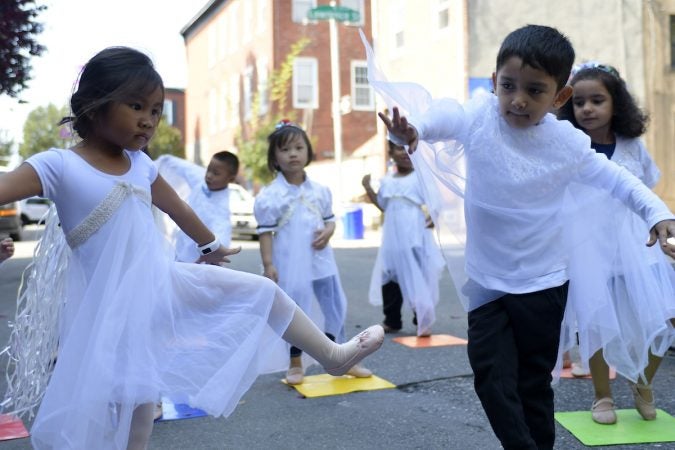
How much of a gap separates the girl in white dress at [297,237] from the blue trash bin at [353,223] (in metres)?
15.3

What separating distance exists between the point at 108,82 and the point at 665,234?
207 cm

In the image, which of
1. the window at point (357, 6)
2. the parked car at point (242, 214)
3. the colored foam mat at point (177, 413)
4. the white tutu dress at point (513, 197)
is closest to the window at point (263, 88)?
the window at point (357, 6)

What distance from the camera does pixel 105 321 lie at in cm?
266

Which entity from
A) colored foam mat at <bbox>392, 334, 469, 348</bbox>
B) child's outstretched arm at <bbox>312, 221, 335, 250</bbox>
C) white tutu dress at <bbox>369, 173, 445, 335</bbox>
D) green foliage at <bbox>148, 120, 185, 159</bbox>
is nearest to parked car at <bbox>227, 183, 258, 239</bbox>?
white tutu dress at <bbox>369, 173, 445, 335</bbox>

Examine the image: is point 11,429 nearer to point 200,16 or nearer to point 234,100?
point 234,100

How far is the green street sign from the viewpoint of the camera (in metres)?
20.9

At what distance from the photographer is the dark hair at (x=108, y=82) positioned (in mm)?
2809

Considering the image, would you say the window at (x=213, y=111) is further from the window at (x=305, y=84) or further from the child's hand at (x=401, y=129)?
the child's hand at (x=401, y=129)

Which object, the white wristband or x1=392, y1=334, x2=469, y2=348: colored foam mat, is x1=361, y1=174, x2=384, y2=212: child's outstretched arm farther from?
the white wristband

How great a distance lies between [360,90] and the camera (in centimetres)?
3156

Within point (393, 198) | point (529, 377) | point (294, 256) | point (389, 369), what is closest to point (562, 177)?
point (529, 377)

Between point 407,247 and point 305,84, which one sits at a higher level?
point 305,84

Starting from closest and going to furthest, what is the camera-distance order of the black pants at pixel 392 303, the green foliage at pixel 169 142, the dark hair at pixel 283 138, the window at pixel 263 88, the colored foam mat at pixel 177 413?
1. the colored foam mat at pixel 177 413
2. the dark hair at pixel 283 138
3. the black pants at pixel 392 303
4. the window at pixel 263 88
5. the green foliage at pixel 169 142

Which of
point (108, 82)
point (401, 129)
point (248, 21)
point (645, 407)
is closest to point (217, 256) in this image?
point (108, 82)
